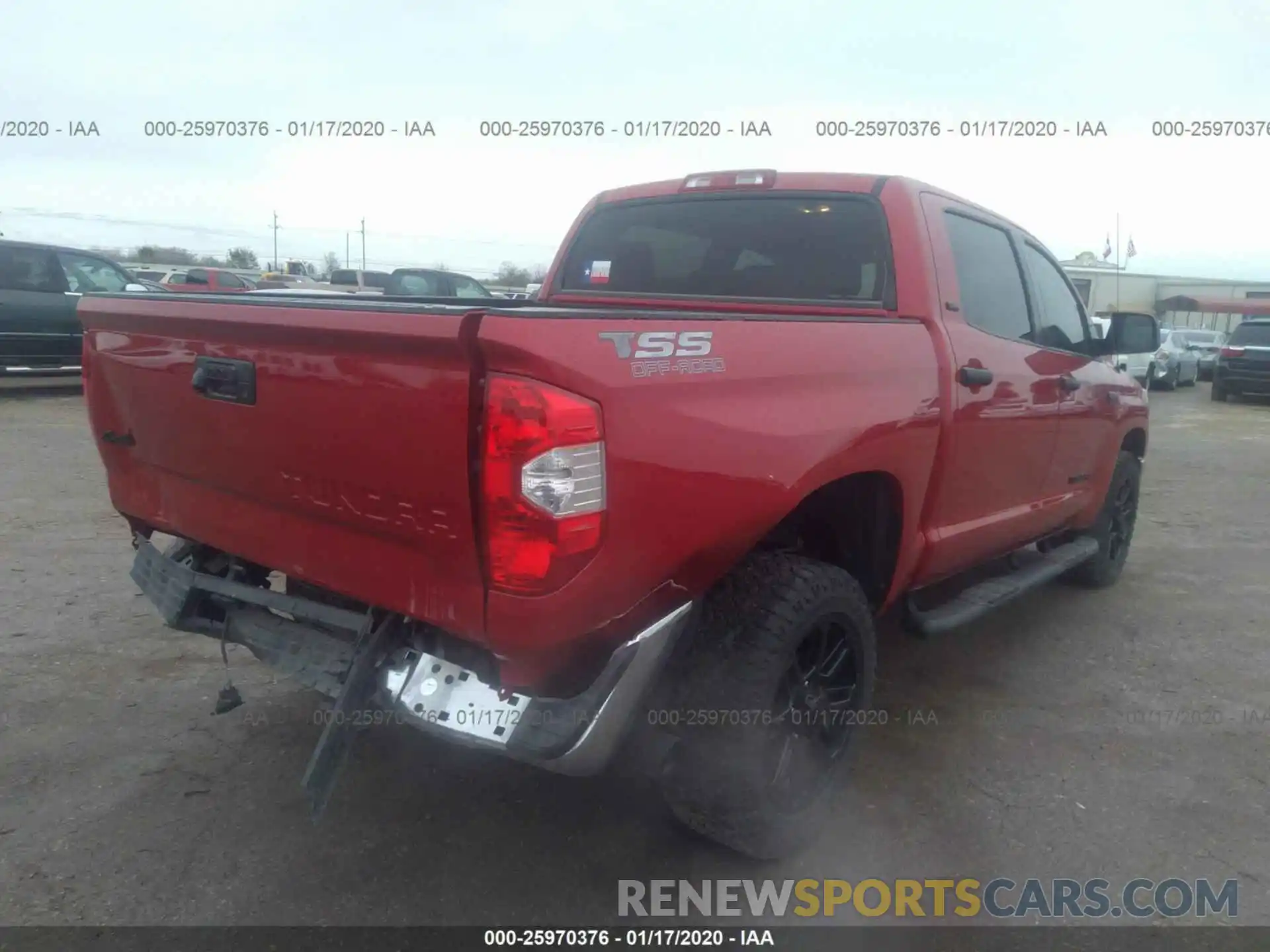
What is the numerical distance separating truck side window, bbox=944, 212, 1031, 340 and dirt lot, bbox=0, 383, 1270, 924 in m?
1.48

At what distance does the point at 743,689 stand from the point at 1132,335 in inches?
123

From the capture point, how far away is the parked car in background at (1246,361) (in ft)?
56.3

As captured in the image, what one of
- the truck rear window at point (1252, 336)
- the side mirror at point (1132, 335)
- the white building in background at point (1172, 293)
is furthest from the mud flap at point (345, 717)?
the white building in background at point (1172, 293)

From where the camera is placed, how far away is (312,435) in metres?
2.32

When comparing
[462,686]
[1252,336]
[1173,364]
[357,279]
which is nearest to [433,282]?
[357,279]

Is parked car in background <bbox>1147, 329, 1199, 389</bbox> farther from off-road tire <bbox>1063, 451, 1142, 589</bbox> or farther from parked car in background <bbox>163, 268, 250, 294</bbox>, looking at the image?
parked car in background <bbox>163, 268, 250, 294</bbox>

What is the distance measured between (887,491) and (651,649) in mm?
1174

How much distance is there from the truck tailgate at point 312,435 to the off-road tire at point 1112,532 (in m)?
4.07

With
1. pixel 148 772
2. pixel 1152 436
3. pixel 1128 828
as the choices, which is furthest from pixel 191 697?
pixel 1152 436

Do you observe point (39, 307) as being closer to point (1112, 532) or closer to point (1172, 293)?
point (1112, 532)

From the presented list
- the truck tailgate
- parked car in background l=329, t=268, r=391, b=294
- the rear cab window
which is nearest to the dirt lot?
the truck tailgate

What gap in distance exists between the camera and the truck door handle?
331cm

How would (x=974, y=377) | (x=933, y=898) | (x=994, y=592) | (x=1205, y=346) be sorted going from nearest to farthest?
1. (x=933, y=898)
2. (x=974, y=377)
3. (x=994, y=592)
4. (x=1205, y=346)

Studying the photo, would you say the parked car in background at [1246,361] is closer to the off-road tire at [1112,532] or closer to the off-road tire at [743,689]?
the off-road tire at [1112,532]
